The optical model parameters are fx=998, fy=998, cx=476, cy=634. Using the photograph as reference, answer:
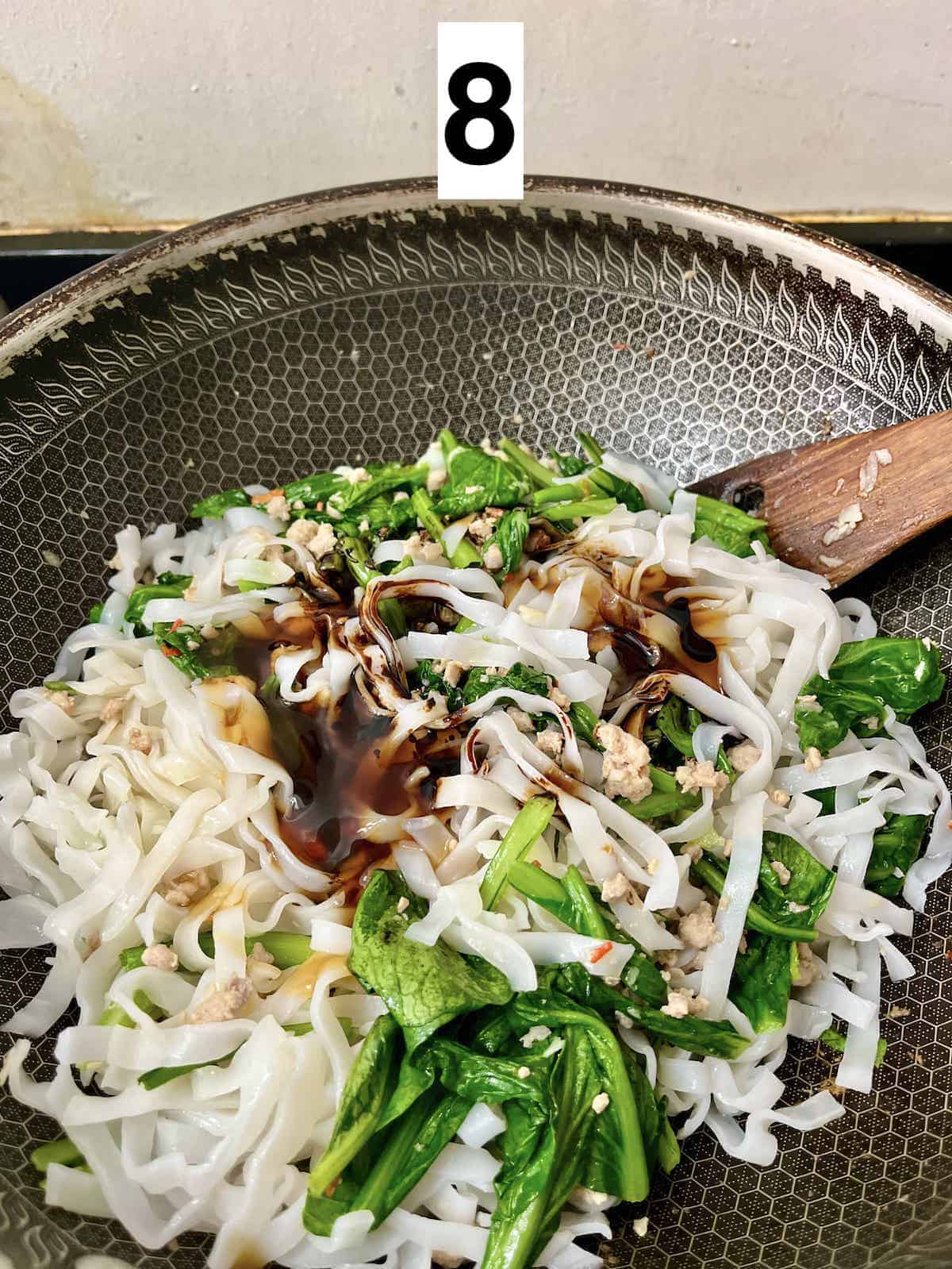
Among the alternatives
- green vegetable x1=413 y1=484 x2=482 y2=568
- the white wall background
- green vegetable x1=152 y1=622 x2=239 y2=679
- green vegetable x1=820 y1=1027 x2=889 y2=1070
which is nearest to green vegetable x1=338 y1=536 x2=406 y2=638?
green vegetable x1=413 y1=484 x2=482 y2=568

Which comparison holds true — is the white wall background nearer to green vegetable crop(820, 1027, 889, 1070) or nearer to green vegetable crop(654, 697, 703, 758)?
green vegetable crop(654, 697, 703, 758)

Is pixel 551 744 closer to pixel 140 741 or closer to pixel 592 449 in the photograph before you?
pixel 140 741

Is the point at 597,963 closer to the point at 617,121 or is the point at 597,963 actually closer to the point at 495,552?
the point at 495,552

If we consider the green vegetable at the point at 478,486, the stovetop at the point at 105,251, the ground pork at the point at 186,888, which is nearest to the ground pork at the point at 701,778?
the green vegetable at the point at 478,486

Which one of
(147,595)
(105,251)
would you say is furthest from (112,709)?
(105,251)

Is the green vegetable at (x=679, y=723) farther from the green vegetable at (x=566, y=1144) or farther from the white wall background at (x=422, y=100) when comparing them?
the white wall background at (x=422, y=100)
